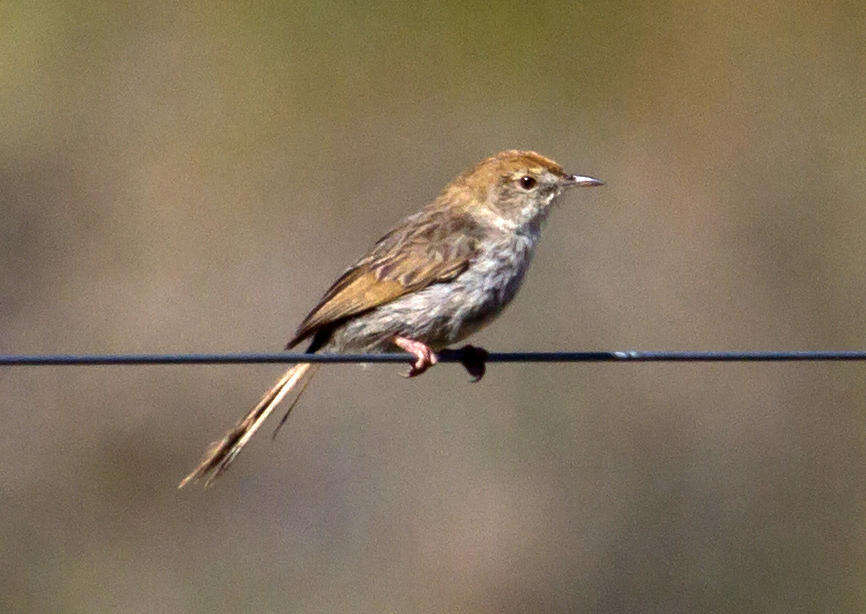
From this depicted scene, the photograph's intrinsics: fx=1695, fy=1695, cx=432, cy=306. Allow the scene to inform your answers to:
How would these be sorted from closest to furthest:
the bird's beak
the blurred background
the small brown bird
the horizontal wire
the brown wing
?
1. the horizontal wire
2. the small brown bird
3. the brown wing
4. the bird's beak
5. the blurred background

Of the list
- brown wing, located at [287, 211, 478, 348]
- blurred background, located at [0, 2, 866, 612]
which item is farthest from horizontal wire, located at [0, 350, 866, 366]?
blurred background, located at [0, 2, 866, 612]

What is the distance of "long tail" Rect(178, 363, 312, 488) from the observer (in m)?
7.86

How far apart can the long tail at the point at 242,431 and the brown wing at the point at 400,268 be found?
10.5 inches

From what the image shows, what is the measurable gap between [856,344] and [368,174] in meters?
4.66

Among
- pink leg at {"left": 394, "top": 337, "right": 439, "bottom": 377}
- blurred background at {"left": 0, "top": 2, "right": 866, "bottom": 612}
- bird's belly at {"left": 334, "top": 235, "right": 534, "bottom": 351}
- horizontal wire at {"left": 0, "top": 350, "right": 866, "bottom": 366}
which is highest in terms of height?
horizontal wire at {"left": 0, "top": 350, "right": 866, "bottom": 366}

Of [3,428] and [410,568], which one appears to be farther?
[3,428]

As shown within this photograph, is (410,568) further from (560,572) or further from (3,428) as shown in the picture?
(3,428)

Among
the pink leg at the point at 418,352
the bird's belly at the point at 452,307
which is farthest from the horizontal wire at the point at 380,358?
the bird's belly at the point at 452,307

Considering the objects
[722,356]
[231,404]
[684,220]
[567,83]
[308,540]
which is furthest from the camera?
[567,83]

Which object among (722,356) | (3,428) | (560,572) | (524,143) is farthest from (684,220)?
(722,356)

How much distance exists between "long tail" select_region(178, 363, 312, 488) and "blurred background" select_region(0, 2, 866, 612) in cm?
454

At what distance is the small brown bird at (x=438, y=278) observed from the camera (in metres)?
8.12

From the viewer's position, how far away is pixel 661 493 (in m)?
13.7

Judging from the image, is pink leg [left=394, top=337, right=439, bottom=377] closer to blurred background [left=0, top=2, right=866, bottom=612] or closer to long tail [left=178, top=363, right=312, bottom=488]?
long tail [left=178, top=363, right=312, bottom=488]
